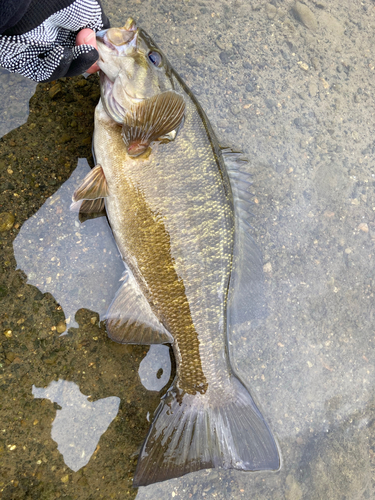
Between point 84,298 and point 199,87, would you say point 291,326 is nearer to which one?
point 84,298

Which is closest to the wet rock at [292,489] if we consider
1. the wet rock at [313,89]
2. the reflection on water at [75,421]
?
the reflection on water at [75,421]

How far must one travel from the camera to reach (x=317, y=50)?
11.2 feet

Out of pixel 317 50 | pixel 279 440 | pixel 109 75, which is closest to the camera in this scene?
pixel 109 75

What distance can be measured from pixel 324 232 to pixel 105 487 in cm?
251

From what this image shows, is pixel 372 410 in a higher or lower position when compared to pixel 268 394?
lower

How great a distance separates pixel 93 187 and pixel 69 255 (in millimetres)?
530

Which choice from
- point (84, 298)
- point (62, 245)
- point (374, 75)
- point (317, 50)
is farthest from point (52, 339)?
point (374, 75)

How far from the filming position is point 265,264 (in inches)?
119

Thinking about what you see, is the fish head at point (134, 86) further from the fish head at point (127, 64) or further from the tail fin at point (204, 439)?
the tail fin at point (204, 439)

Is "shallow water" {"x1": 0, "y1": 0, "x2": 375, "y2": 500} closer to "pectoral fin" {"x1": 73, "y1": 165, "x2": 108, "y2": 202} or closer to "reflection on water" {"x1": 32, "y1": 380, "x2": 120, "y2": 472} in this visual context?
"reflection on water" {"x1": 32, "y1": 380, "x2": 120, "y2": 472}

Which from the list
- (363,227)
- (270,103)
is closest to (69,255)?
(270,103)

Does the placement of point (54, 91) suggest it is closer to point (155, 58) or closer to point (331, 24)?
point (155, 58)

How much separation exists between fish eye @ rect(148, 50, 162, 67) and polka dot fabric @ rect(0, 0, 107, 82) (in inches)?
15.3

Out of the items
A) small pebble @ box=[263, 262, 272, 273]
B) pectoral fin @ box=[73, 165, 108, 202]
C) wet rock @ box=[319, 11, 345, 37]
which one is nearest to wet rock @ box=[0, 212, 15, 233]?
pectoral fin @ box=[73, 165, 108, 202]
